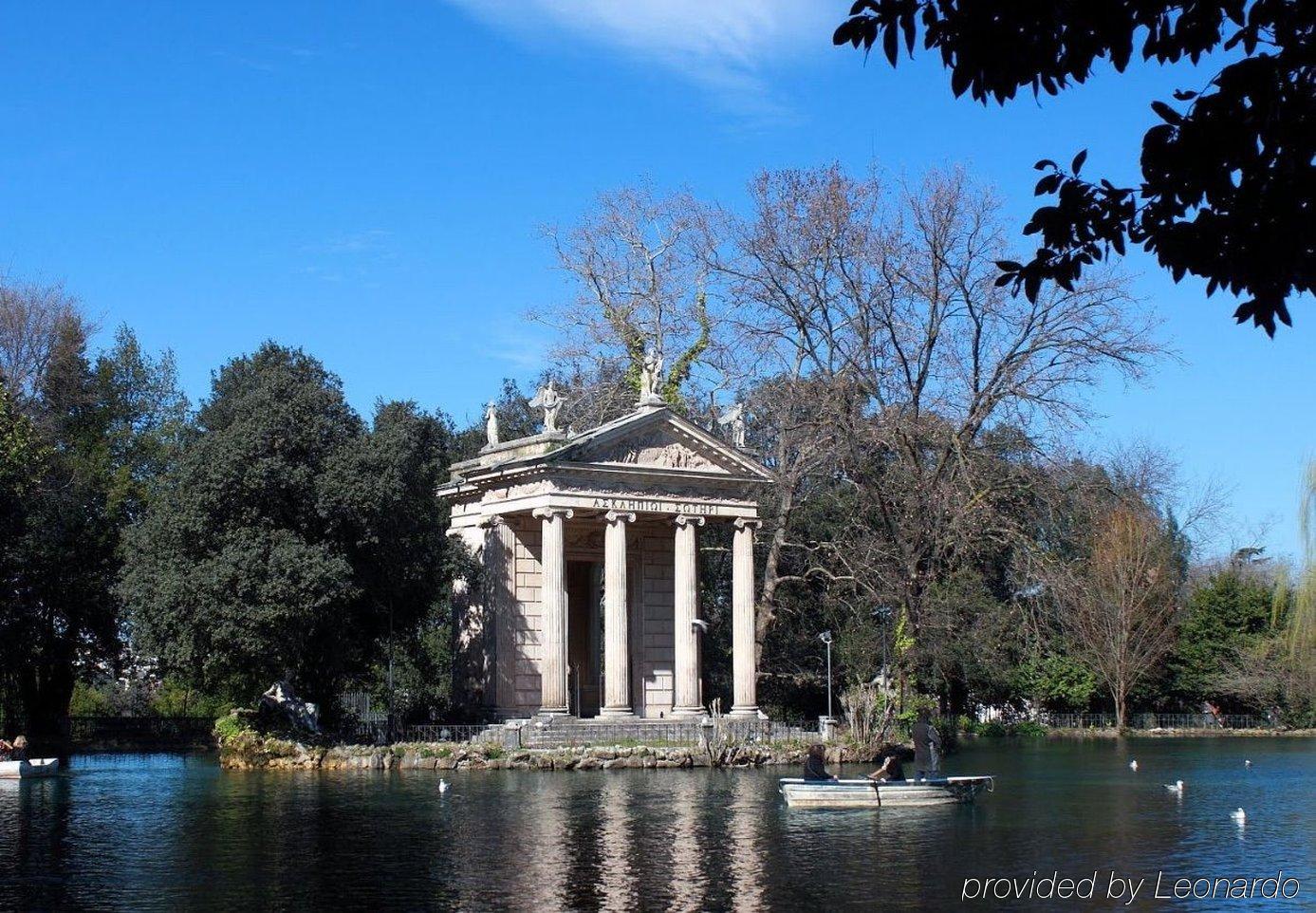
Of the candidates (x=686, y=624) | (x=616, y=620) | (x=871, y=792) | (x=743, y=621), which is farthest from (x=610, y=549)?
(x=871, y=792)

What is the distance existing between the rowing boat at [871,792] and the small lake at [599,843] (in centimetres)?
33

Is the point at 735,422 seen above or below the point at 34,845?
above

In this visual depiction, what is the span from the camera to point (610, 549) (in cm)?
4753

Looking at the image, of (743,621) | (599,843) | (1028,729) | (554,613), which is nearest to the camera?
(599,843)

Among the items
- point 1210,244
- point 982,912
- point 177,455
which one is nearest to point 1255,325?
point 1210,244

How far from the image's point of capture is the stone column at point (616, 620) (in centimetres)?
4719

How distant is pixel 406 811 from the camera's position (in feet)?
93.4

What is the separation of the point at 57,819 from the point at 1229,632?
6036cm

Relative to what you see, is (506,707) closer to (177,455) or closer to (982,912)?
(177,455)

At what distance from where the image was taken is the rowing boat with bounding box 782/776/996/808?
2809 cm

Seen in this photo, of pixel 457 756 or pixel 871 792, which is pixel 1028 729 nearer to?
pixel 457 756

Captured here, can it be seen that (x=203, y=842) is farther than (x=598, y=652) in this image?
No

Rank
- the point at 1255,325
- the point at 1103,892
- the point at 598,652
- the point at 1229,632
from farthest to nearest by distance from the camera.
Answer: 1. the point at 1229,632
2. the point at 598,652
3. the point at 1103,892
4. the point at 1255,325

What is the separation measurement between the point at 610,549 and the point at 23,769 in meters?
17.9
